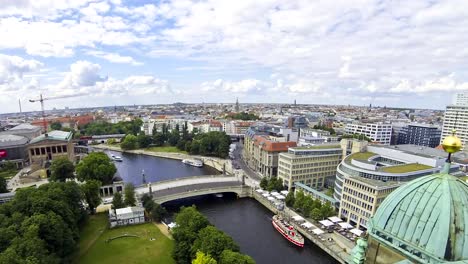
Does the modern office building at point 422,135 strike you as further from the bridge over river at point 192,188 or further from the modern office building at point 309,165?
the bridge over river at point 192,188

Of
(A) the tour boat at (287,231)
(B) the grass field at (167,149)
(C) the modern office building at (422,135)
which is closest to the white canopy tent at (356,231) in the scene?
(A) the tour boat at (287,231)

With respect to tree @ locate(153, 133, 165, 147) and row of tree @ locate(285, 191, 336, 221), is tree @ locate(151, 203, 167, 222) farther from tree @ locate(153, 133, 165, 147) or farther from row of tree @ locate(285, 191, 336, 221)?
tree @ locate(153, 133, 165, 147)

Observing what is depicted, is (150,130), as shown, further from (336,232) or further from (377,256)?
(377,256)

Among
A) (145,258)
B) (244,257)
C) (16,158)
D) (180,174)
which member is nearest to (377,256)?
(244,257)

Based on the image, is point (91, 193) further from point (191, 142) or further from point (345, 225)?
point (191, 142)

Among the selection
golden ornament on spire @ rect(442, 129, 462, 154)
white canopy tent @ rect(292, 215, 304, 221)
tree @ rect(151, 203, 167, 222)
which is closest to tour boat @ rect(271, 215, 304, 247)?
white canopy tent @ rect(292, 215, 304, 221)

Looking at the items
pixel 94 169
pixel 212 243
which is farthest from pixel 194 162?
pixel 212 243

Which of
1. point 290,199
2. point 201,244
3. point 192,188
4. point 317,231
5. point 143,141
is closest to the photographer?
point 201,244
